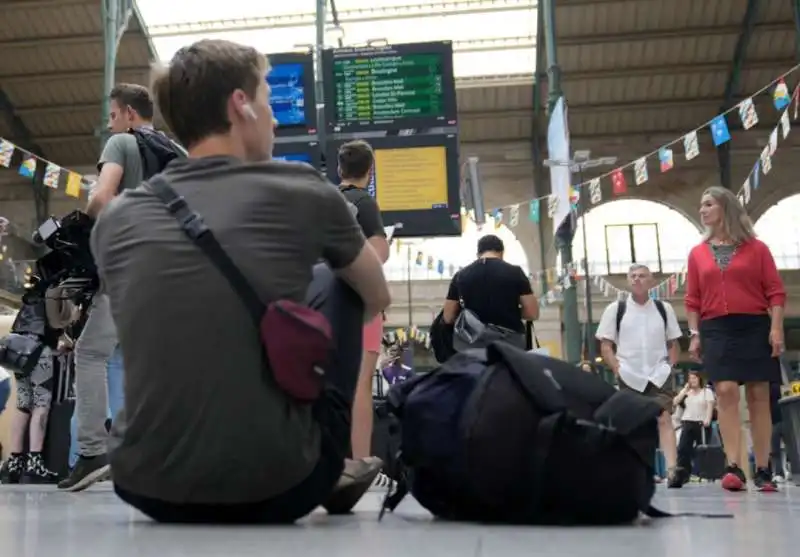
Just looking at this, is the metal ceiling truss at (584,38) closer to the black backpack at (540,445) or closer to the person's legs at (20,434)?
the person's legs at (20,434)

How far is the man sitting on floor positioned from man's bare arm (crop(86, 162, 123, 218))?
1420 millimetres

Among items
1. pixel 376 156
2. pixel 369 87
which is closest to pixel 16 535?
pixel 376 156

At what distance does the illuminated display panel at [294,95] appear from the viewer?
5.96 metres

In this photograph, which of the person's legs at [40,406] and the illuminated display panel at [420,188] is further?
the illuminated display panel at [420,188]

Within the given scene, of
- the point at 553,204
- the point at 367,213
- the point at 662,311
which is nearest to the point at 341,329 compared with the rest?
the point at 367,213

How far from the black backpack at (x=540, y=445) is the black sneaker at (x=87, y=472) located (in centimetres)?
197

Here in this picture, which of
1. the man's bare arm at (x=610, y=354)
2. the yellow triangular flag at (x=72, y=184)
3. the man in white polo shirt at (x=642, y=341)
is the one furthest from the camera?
the yellow triangular flag at (x=72, y=184)

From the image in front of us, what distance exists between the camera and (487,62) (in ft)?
60.0

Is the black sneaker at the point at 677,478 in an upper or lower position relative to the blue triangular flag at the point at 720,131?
lower

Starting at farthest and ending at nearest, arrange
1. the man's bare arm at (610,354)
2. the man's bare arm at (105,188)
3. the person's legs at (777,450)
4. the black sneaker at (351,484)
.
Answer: the person's legs at (777,450) → the man's bare arm at (610,354) → the man's bare arm at (105,188) → the black sneaker at (351,484)

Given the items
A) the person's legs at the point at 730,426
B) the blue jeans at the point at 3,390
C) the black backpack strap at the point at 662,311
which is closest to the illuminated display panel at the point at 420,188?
the black backpack strap at the point at 662,311

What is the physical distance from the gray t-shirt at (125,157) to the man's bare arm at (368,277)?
1839 millimetres

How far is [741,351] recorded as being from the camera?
4176 millimetres

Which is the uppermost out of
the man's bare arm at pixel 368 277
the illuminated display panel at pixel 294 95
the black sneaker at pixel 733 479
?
the illuminated display panel at pixel 294 95
